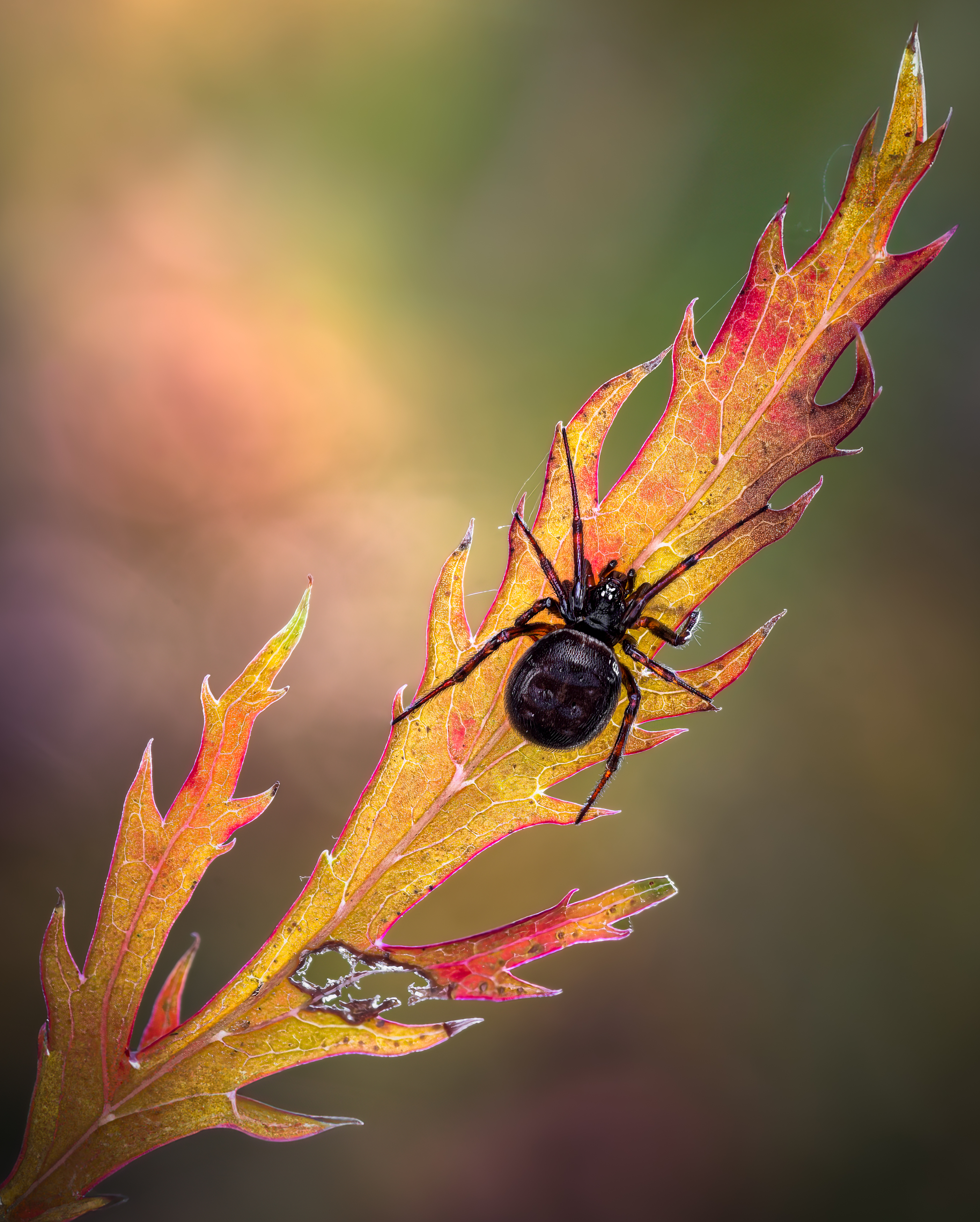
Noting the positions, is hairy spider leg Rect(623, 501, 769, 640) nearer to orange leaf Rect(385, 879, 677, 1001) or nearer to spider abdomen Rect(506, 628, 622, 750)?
spider abdomen Rect(506, 628, 622, 750)

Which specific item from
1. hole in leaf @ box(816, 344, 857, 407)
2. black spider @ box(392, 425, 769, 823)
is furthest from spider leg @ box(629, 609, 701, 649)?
hole in leaf @ box(816, 344, 857, 407)

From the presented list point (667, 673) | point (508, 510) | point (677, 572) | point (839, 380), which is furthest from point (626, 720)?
point (839, 380)

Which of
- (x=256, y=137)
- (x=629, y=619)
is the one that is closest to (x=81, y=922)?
(x=629, y=619)

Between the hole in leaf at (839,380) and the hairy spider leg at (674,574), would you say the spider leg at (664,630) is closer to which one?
the hairy spider leg at (674,574)

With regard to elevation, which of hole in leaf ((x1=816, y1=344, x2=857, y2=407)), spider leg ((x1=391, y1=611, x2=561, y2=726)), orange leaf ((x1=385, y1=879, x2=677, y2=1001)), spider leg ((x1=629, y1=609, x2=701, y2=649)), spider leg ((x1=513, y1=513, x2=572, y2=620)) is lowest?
orange leaf ((x1=385, y1=879, x2=677, y2=1001))

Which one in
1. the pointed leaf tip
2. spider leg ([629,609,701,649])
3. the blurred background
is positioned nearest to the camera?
the pointed leaf tip

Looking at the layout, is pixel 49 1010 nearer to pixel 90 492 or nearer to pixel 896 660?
pixel 90 492

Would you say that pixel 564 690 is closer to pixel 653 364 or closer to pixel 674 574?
pixel 674 574

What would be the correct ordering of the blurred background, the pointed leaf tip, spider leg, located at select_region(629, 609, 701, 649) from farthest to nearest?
the blurred background
spider leg, located at select_region(629, 609, 701, 649)
the pointed leaf tip
